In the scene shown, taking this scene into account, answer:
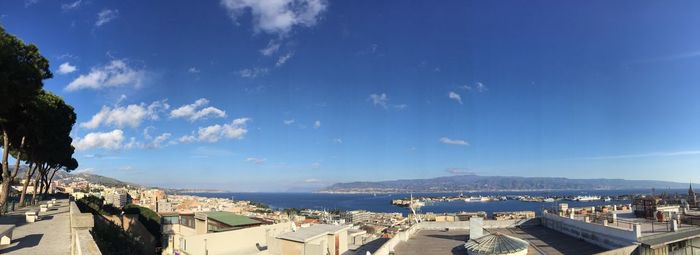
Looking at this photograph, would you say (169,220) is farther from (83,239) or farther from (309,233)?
(83,239)

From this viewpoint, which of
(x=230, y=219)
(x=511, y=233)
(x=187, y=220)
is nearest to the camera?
(x=511, y=233)

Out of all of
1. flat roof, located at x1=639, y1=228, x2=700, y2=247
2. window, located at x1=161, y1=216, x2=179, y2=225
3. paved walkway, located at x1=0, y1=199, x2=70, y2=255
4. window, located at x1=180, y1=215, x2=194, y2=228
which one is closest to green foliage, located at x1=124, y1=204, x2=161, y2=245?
window, located at x1=161, y1=216, x2=179, y2=225

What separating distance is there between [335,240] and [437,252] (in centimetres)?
607

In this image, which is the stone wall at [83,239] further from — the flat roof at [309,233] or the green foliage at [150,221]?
the green foliage at [150,221]

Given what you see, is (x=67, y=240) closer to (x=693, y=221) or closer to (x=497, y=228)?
(x=497, y=228)

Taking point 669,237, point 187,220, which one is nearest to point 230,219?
point 187,220

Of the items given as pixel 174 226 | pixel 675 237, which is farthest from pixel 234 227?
pixel 675 237

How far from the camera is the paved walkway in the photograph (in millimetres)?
10703

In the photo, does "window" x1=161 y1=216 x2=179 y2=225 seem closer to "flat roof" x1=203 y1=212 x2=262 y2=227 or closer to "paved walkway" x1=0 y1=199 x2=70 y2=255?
"flat roof" x1=203 y1=212 x2=262 y2=227

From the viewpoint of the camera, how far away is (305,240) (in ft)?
60.3

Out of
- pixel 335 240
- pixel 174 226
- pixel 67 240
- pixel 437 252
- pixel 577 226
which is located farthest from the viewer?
pixel 174 226

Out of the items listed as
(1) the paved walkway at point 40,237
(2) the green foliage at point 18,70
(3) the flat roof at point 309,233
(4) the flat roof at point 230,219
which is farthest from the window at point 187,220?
(2) the green foliage at point 18,70

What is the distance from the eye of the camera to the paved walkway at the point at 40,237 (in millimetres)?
10703

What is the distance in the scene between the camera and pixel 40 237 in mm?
12828
